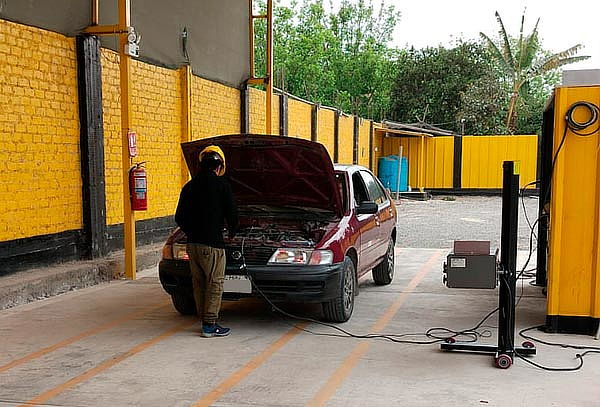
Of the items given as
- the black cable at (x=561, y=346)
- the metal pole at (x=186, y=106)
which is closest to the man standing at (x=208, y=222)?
the black cable at (x=561, y=346)

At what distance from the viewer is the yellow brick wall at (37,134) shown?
7875mm

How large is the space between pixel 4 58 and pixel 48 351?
3.97 meters

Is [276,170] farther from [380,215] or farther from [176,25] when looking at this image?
[176,25]

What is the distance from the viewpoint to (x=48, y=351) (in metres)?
5.82

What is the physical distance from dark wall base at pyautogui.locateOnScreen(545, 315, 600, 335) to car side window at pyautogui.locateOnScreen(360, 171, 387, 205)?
2808 millimetres

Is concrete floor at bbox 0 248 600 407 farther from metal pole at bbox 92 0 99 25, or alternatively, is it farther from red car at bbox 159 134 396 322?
metal pole at bbox 92 0 99 25

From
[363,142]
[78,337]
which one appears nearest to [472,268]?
[78,337]

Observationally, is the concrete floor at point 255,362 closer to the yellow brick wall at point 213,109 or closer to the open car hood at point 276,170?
the open car hood at point 276,170

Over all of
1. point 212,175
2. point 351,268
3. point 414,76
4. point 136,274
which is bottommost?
point 136,274

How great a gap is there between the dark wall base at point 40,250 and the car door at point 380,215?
14.0ft

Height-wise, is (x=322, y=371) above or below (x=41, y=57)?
below

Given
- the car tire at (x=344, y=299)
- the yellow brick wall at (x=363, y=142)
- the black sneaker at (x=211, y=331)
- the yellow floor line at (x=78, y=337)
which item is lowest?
the yellow floor line at (x=78, y=337)

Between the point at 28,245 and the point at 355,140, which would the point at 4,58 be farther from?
the point at 355,140

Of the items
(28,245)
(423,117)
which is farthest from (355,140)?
(28,245)
